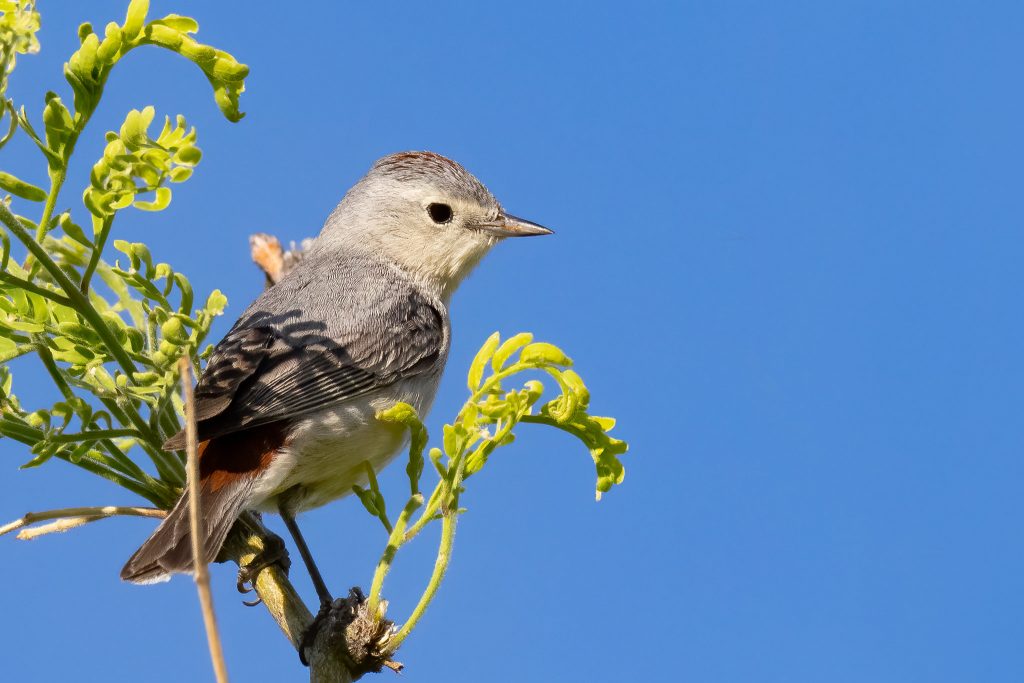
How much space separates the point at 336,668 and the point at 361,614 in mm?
142

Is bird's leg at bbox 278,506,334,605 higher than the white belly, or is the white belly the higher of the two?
the white belly

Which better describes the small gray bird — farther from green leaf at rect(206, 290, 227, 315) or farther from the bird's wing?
green leaf at rect(206, 290, 227, 315)

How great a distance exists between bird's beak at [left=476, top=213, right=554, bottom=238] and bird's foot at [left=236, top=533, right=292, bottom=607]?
254cm

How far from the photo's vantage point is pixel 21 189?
221 cm

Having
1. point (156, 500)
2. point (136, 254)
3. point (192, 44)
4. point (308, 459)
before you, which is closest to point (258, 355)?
point (308, 459)

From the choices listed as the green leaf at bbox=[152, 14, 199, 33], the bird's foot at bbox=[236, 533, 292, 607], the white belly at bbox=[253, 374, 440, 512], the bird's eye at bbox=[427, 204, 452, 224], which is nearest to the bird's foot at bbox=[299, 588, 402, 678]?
the bird's foot at bbox=[236, 533, 292, 607]

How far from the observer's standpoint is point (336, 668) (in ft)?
8.54

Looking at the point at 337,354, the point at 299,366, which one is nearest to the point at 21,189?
the point at 299,366

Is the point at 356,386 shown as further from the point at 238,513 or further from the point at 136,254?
the point at 136,254

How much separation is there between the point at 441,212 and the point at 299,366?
6.15ft

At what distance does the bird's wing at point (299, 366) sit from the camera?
3459mm

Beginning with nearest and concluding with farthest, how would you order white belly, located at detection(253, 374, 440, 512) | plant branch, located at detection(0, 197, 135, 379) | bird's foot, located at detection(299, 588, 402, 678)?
plant branch, located at detection(0, 197, 135, 379)
bird's foot, located at detection(299, 588, 402, 678)
white belly, located at detection(253, 374, 440, 512)

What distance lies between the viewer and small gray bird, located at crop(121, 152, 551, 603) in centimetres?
344

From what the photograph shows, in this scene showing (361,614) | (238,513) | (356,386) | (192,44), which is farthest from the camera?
(356,386)
